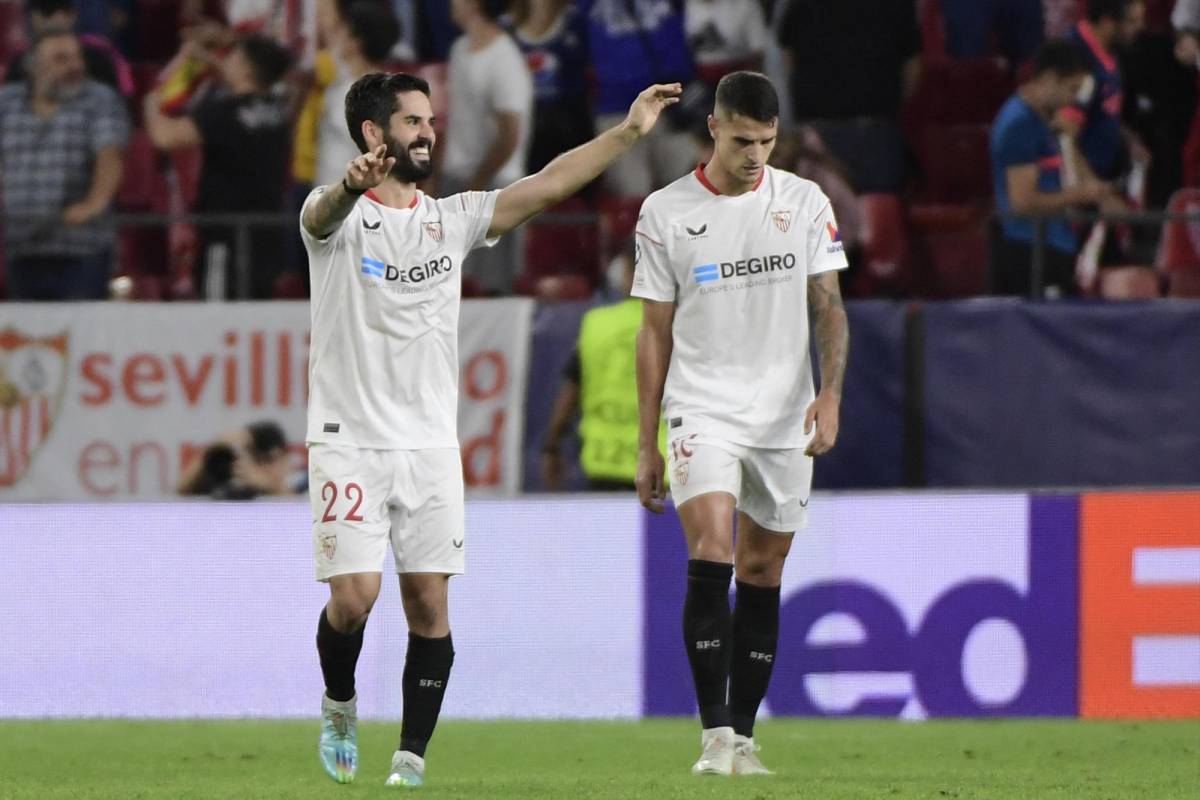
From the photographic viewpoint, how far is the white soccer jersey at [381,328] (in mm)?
6961

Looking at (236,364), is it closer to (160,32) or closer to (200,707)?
(200,707)

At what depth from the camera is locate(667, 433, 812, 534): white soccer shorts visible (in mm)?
7402

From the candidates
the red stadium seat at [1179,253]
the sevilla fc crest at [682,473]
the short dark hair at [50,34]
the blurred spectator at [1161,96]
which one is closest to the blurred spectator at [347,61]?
the short dark hair at [50,34]

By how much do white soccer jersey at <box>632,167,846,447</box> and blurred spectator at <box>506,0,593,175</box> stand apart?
607 cm

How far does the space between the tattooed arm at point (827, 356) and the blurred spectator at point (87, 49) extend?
747 centimetres

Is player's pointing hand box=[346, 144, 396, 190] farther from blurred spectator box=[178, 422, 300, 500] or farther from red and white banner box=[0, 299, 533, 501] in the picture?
red and white banner box=[0, 299, 533, 501]

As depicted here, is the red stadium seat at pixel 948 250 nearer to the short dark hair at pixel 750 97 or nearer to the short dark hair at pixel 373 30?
the short dark hair at pixel 373 30

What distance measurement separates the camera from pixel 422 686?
7039 millimetres

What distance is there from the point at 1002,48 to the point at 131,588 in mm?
6698

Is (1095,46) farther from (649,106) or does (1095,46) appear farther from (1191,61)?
(649,106)

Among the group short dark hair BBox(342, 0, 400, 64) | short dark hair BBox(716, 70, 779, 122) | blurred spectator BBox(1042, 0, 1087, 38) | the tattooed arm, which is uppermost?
blurred spectator BBox(1042, 0, 1087, 38)

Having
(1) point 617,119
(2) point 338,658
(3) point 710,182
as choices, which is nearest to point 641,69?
(1) point 617,119

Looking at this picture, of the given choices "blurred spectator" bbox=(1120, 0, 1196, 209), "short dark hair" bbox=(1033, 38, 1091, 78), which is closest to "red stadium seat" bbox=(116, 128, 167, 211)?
"short dark hair" bbox=(1033, 38, 1091, 78)

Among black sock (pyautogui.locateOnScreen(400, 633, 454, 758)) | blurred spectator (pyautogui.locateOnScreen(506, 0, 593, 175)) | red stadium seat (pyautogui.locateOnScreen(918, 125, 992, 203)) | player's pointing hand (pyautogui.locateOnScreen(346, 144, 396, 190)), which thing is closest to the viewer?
player's pointing hand (pyautogui.locateOnScreen(346, 144, 396, 190))
